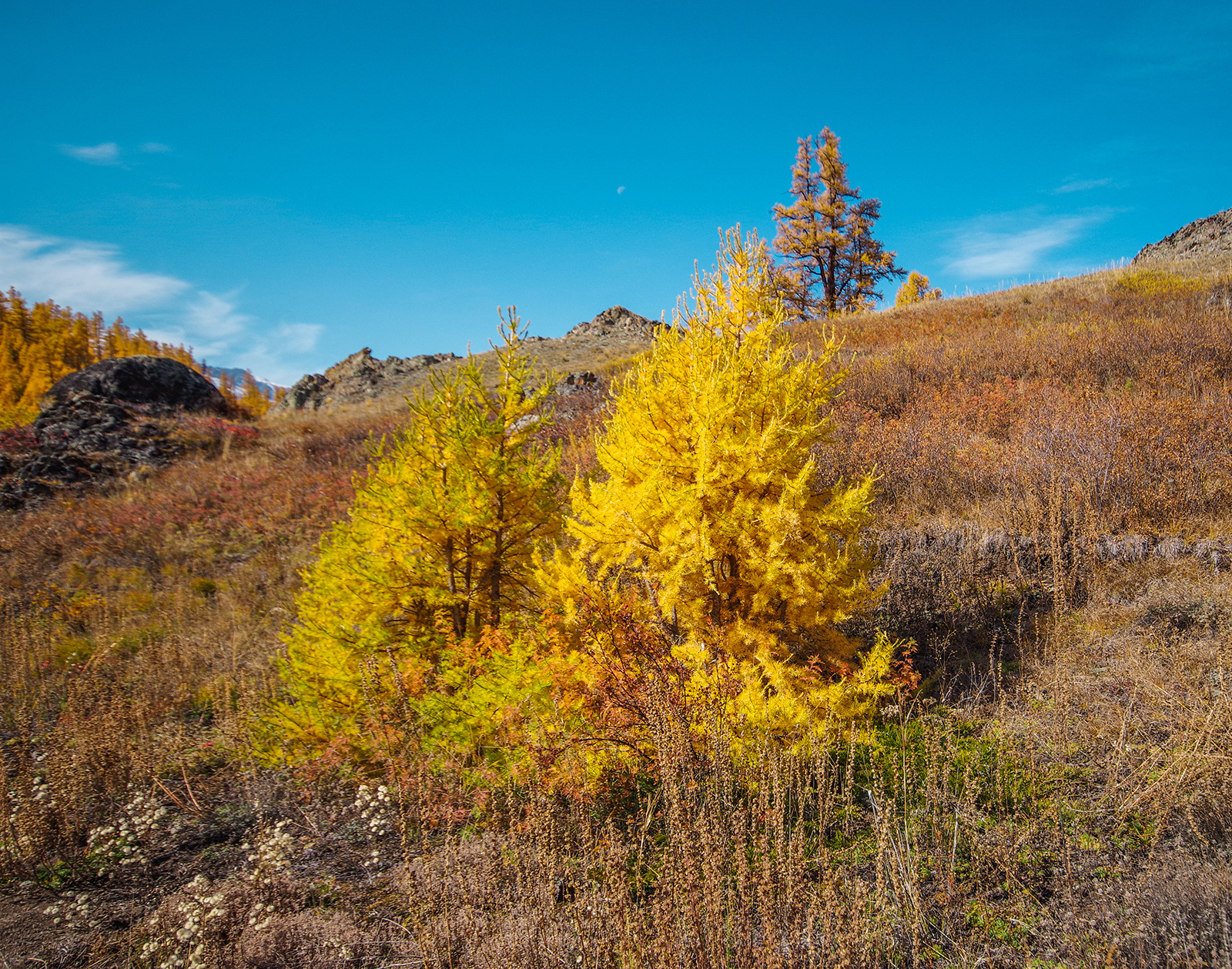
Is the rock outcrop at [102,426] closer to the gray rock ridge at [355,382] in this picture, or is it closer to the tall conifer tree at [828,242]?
the gray rock ridge at [355,382]

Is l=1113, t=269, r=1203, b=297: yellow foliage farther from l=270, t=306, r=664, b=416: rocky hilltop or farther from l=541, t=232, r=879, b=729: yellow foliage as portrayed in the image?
l=541, t=232, r=879, b=729: yellow foliage

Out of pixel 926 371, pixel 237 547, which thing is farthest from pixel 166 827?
pixel 926 371

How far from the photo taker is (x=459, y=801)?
4.23m

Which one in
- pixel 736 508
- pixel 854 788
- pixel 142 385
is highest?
pixel 142 385

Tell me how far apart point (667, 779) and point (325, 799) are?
3.70 m

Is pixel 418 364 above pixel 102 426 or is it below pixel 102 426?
above

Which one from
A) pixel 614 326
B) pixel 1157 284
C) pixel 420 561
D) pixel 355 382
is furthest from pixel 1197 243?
pixel 355 382

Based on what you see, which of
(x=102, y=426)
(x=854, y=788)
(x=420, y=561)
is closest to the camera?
(x=854, y=788)

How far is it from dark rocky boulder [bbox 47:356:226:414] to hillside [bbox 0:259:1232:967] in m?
13.9

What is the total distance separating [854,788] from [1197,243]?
4289 centimetres

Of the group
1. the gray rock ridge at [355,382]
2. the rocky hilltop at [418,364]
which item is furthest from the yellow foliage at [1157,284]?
the gray rock ridge at [355,382]

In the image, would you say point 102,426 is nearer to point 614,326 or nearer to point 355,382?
point 355,382

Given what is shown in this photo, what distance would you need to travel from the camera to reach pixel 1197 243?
3008 cm

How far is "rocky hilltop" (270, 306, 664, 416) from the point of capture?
27.8 m
